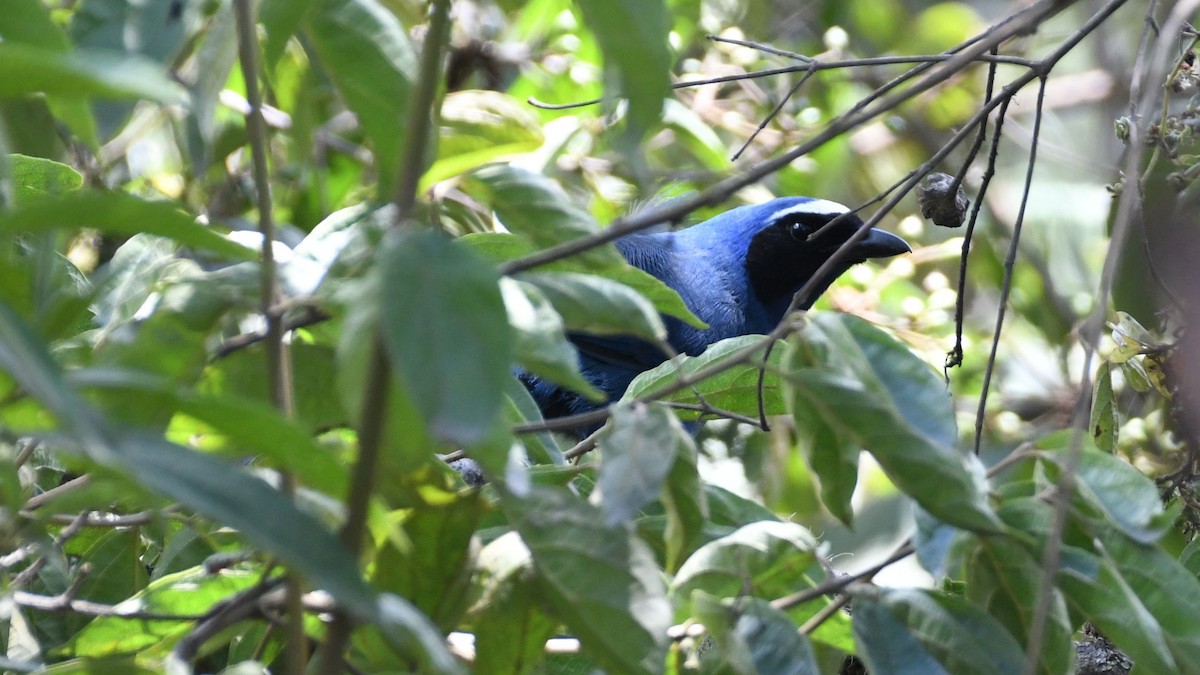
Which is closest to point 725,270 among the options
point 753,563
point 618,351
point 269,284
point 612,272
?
point 618,351

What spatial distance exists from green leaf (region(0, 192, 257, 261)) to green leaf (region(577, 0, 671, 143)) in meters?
0.36

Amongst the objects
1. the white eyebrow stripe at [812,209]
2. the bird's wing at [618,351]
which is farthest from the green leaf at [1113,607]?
the white eyebrow stripe at [812,209]

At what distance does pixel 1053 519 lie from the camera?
1268 millimetres

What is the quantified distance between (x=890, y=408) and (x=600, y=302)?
0.28 meters

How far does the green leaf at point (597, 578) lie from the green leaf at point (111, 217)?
0.35 metres

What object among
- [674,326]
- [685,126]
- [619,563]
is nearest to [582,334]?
[674,326]

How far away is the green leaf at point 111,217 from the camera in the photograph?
0.90 metres

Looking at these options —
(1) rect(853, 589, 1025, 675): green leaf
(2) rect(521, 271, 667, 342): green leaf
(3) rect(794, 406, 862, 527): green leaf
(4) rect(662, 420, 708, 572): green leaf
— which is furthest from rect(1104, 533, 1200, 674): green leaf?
(2) rect(521, 271, 667, 342): green leaf

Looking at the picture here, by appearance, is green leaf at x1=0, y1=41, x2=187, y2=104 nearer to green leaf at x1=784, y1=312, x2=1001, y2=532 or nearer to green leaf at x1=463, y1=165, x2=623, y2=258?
green leaf at x1=463, y1=165, x2=623, y2=258

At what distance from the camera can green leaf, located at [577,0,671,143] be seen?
37.6 inches

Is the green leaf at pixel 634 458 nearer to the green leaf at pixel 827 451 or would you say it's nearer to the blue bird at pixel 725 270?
the green leaf at pixel 827 451

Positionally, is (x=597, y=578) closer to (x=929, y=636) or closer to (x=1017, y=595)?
(x=929, y=636)

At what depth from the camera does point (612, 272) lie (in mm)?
1479

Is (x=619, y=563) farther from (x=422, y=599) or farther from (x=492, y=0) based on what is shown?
(x=492, y=0)
